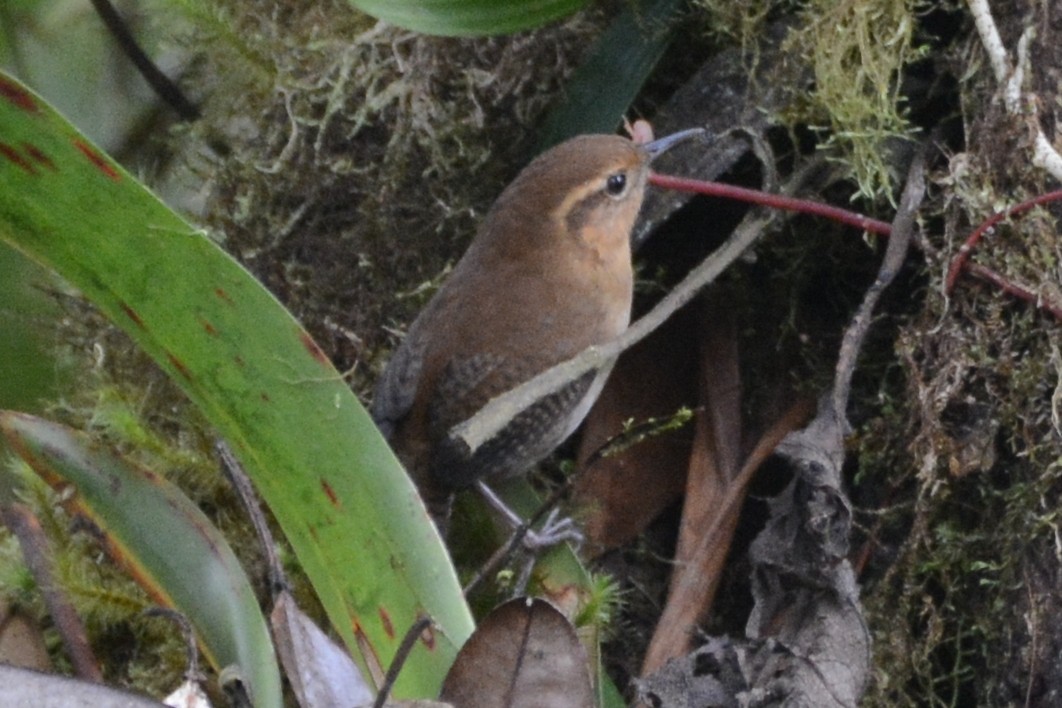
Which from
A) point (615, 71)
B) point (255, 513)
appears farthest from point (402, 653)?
point (615, 71)

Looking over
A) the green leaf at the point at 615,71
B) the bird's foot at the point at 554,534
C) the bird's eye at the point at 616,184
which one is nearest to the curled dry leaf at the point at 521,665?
the bird's foot at the point at 554,534

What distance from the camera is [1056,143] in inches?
91.5

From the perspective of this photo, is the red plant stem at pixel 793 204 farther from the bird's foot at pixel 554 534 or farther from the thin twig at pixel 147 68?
the thin twig at pixel 147 68

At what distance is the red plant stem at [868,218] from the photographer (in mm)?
2270

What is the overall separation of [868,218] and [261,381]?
113cm

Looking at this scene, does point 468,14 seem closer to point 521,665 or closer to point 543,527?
point 543,527

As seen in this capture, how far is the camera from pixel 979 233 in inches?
91.3

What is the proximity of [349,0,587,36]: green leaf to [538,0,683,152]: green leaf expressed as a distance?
0.42 feet

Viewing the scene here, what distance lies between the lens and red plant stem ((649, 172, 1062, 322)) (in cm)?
227

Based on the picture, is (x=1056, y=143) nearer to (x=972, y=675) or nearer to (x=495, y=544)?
(x=972, y=675)

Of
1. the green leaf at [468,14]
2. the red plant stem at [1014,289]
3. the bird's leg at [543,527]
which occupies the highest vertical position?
the green leaf at [468,14]

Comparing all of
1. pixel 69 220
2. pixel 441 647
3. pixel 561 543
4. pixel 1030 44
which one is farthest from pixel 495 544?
pixel 1030 44

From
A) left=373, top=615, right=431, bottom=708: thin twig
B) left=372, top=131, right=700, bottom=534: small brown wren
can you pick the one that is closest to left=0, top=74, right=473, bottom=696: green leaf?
left=373, top=615, right=431, bottom=708: thin twig

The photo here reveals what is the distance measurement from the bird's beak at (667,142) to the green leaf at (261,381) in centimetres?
99
